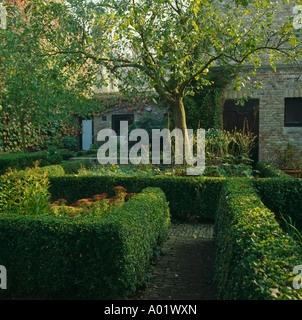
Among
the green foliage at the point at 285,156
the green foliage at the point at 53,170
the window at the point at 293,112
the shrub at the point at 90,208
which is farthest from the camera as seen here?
the window at the point at 293,112

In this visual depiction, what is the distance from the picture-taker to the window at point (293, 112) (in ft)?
42.0

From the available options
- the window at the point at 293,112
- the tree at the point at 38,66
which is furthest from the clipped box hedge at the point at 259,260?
the window at the point at 293,112

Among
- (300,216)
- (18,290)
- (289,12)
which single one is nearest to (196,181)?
(300,216)

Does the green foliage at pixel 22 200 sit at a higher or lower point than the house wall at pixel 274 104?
lower

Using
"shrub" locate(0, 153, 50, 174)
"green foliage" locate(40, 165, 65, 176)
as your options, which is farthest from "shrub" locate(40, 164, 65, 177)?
"shrub" locate(0, 153, 50, 174)

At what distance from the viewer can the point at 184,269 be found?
4.70 metres

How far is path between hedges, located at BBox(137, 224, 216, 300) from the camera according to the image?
12.9 ft

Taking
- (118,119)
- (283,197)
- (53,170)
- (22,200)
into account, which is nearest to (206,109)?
(118,119)

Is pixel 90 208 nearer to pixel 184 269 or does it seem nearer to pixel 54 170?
pixel 184 269

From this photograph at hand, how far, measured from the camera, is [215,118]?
499 inches

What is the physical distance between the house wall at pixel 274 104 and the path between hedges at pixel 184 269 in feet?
24.0

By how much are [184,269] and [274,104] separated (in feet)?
32.2

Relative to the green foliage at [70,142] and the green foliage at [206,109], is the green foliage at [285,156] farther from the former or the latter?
the green foliage at [70,142]

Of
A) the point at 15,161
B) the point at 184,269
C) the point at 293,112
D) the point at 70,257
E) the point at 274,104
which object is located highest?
the point at 274,104
